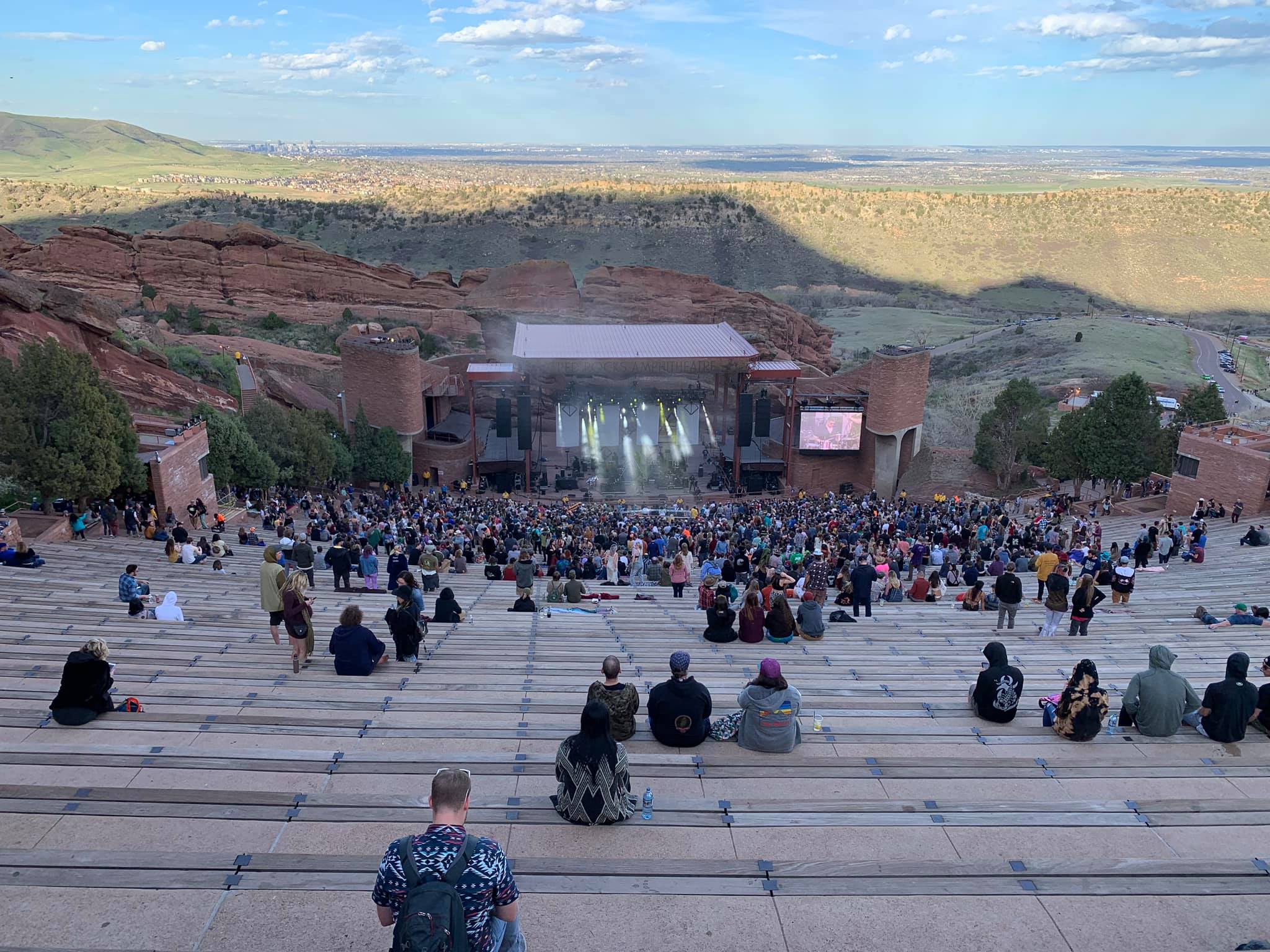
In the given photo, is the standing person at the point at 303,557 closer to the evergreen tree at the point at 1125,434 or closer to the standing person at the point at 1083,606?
the standing person at the point at 1083,606

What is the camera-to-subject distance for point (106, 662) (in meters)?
7.33

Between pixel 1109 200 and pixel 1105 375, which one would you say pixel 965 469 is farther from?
pixel 1109 200

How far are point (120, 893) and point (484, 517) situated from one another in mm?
22419

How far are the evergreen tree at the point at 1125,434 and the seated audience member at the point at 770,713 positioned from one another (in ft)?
96.0

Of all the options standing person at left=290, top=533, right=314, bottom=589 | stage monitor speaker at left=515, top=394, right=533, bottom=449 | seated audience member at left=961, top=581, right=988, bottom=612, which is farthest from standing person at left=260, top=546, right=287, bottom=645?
stage monitor speaker at left=515, top=394, right=533, bottom=449

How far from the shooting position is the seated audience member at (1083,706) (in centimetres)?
748

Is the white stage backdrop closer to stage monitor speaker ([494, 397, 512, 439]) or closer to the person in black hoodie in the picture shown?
stage monitor speaker ([494, 397, 512, 439])

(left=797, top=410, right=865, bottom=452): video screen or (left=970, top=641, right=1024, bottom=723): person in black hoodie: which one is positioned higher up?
(left=970, top=641, right=1024, bottom=723): person in black hoodie

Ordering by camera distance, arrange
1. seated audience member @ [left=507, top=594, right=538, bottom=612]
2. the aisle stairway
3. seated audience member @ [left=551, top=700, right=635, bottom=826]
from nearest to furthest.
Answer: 1. the aisle stairway
2. seated audience member @ [left=551, top=700, right=635, bottom=826]
3. seated audience member @ [left=507, top=594, right=538, bottom=612]

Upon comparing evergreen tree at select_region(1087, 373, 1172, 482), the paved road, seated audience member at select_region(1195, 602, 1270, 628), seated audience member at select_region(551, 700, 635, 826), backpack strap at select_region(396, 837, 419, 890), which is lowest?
the paved road

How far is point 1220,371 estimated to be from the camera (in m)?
59.2

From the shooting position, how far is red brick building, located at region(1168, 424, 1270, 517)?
2420 cm

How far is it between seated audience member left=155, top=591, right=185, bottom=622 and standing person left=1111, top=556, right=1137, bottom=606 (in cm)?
1447

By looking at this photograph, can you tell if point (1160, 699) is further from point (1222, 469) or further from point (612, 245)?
point (612, 245)
